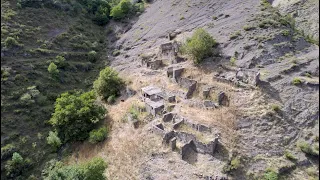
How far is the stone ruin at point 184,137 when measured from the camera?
24.4 meters

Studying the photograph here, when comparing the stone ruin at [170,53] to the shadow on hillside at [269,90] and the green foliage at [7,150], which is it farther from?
the green foliage at [7,150]

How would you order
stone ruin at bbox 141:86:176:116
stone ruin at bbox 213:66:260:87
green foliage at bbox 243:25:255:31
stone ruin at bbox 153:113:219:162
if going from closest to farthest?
stone ruin at bbox 153:113:219:162
stone ruin at bbox 213:66:260:87
stone ruin at bbox 141:86:176:116
green foliage at bbox 243:25:255:31

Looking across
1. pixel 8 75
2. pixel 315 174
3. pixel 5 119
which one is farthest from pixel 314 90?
pixel 8 75

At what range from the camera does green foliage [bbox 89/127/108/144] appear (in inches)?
1169

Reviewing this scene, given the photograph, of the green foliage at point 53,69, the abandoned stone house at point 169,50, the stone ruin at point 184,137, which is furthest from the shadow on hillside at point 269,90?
the green foliage at point 53,69

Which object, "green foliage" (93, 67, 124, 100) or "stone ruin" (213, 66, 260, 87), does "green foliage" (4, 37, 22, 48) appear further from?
"stone ruin" (213, 66, 260, 87)

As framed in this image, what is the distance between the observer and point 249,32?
37.5m

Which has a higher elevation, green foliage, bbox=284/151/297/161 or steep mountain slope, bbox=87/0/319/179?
steep mountain slope, bbox=87/0/319/179

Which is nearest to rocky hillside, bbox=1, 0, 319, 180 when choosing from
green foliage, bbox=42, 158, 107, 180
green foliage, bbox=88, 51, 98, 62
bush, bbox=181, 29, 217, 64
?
green foliage, bbox=88, 51, 98, 62

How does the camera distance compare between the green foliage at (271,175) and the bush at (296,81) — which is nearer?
the green foliage at (271,175)

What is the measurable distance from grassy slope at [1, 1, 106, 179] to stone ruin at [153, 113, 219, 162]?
13.5 m

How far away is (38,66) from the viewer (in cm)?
3928

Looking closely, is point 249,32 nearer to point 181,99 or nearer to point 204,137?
point 181,99

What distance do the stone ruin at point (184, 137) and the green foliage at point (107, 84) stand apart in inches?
437
